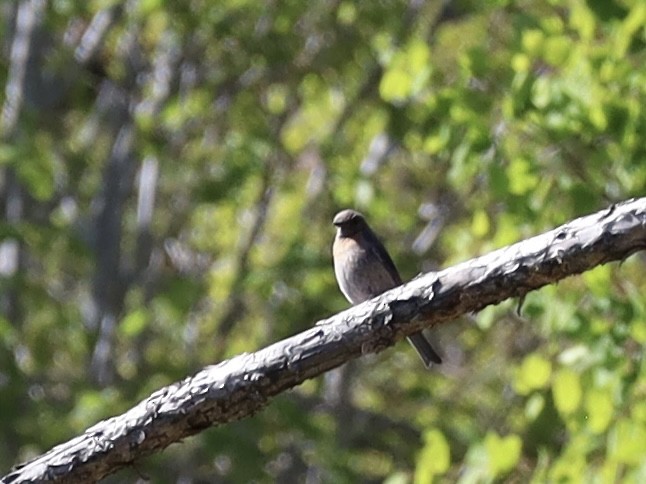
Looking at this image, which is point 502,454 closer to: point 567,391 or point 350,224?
point 567,391

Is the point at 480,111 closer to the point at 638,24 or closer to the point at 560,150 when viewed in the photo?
the point at 560,150

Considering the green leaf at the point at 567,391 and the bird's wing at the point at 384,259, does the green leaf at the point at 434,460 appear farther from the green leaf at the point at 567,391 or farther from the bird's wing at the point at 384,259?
the bird's wing at the point at 384,259

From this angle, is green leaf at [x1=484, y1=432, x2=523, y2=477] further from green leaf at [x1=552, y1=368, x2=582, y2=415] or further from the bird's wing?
the bird's wing

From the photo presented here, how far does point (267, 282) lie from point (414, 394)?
1.66m

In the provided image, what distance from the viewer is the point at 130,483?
8.95 m

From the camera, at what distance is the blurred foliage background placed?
7.83 metres

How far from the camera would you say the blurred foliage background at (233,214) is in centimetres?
783

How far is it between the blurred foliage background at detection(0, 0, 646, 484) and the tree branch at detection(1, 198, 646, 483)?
137 inches

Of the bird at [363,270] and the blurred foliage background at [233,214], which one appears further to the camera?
the blurred foliage background at [233,214]

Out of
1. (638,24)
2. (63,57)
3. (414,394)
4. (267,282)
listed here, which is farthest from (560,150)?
(63,57)

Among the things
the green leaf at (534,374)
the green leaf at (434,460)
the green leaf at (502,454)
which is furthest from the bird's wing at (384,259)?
the green leaf at (502,454)

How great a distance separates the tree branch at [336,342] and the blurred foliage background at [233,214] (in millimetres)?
3467

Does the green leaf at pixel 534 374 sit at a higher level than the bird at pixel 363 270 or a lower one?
lower

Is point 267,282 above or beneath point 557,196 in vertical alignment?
beneath
